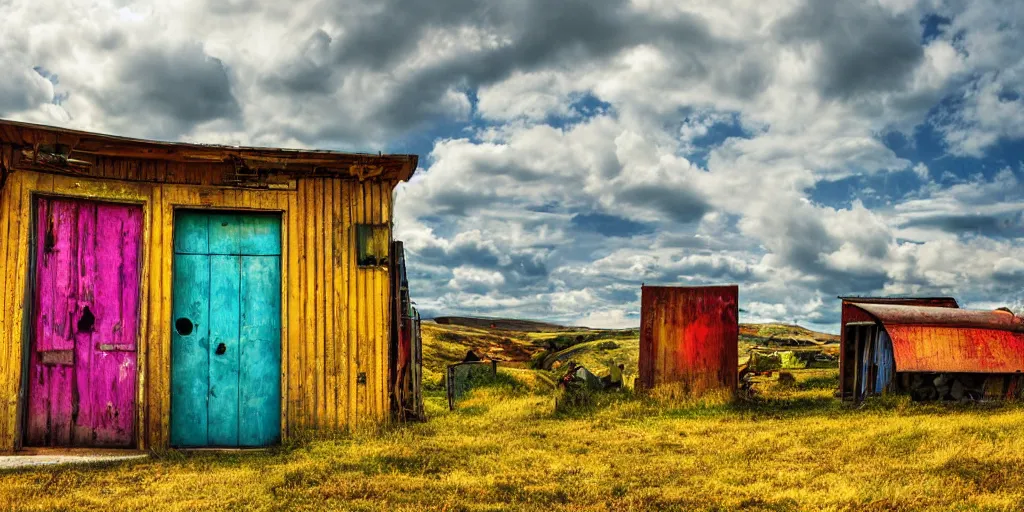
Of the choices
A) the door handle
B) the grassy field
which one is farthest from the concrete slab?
the door handle

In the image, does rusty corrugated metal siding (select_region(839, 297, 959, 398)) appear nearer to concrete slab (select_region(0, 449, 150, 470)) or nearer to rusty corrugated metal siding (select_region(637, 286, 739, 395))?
rusty corrugated metal siding (select_region(637, 286, 739, 395))

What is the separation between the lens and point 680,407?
13.4 metres

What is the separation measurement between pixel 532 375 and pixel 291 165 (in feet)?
28.6

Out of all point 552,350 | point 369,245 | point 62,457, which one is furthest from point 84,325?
point 552,350

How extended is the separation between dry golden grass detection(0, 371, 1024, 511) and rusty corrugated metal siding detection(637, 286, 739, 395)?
2447 millimetres

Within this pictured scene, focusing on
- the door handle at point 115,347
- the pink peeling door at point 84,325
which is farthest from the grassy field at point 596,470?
the door handle at point 115,347

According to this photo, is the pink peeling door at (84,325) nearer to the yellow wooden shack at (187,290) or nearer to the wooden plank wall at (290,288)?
the yellow wooden shack at (187,290)

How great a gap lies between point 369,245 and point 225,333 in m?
2.05

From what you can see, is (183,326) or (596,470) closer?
(596,470)

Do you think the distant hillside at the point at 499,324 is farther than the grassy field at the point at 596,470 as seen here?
Yes

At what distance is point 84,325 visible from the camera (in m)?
9.23

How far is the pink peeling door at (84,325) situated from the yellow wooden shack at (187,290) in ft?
0.05

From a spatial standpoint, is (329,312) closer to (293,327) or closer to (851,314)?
(293,327)

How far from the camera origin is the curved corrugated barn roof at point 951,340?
520 inches
